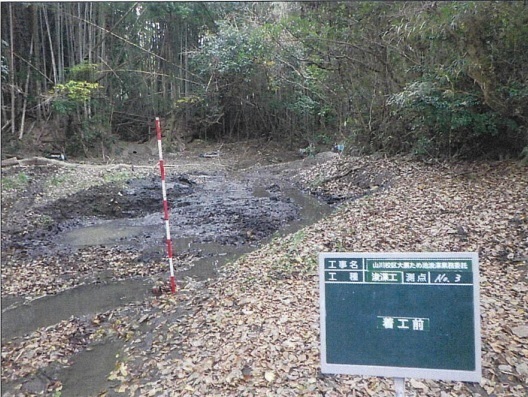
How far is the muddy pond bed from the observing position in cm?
265

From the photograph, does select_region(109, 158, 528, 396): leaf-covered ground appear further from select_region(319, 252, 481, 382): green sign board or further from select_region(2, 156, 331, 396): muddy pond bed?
select_region(319, 252, 481, 382): green sign board

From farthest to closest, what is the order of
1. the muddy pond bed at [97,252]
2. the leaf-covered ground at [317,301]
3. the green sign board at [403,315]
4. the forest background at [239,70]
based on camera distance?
the forest background at [239,70] < the muddy pond bed at [97,252] < the leaf-covered ground at [317,301] < the green sign board at [403,315]

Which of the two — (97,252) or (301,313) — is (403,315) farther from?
(97,252)

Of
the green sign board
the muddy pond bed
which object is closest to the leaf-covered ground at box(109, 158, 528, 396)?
the muddy pond bed

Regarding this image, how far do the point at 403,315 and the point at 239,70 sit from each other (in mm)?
4489

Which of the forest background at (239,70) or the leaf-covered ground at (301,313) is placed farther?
the forest background at (239,70)

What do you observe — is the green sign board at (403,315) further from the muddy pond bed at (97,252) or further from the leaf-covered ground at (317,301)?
the muddy pond bed at (97,252)

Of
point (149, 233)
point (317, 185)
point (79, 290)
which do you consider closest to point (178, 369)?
point (79, 290)

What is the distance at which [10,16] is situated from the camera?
2629 mm

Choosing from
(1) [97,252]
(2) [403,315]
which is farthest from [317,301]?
(1) [97,252]

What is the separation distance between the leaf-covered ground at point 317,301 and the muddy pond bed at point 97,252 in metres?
0.32

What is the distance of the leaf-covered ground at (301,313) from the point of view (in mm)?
2143

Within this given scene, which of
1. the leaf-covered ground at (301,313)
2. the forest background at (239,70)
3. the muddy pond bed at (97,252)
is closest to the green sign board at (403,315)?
the leaf-covered ground at (301,313)

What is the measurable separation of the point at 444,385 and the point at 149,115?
131 inches
